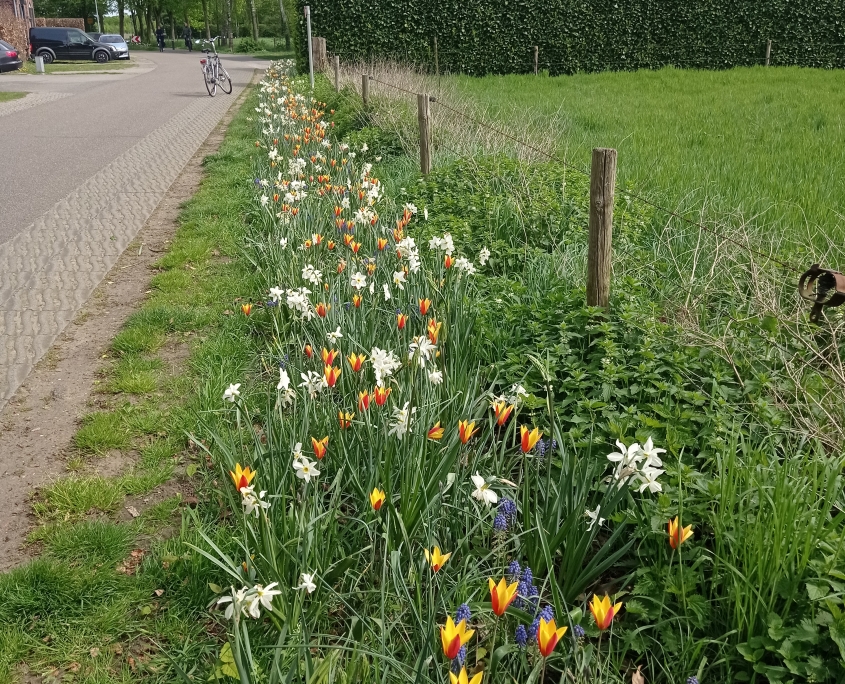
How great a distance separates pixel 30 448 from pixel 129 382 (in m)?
0.64

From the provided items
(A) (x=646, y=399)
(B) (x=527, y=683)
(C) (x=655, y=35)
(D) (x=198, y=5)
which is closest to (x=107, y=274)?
(A) (x=646, y=399)

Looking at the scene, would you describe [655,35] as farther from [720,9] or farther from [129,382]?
[129,382]

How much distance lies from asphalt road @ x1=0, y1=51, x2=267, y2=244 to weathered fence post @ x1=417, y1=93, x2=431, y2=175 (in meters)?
3.86

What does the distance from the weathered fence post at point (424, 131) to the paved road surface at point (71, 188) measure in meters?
2.80

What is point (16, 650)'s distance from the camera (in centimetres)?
226

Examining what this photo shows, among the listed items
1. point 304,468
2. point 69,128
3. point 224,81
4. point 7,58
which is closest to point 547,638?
point 304,468

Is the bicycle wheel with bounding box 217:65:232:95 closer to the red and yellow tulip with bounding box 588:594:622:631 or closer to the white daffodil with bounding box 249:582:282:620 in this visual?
the white daffodil with bounding box 249:582:282:620

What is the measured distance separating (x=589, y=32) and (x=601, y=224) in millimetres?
19910

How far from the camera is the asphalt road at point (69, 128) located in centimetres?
848

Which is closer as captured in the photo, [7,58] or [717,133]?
[717,133]

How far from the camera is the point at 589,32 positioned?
21.1 meters

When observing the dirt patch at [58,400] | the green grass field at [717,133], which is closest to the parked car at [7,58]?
the green grass field at [717,133]

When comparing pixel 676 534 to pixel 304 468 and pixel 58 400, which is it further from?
pixel 58 400

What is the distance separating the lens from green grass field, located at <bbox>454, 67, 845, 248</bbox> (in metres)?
5.77
